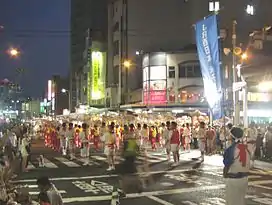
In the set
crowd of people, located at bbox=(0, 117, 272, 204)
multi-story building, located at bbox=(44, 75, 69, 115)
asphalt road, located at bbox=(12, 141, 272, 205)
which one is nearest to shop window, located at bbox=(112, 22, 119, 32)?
crowd of people, located at bbox=(0, 117, 272, 204)

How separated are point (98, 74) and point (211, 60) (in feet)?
158

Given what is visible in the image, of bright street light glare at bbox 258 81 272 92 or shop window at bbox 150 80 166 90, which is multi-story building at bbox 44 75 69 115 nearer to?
shop window at bbox 150 80 166 90

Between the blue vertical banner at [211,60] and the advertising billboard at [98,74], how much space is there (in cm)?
4613

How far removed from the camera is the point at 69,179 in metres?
16.5

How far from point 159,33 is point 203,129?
35524 millimetres

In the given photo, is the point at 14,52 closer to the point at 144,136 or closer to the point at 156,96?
the point at 144,136

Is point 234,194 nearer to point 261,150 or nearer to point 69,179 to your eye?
point 69,179

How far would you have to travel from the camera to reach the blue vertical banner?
1794 cm

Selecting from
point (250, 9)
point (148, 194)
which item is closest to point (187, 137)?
point (148, 194)

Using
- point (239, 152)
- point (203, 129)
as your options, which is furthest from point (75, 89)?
point (239, 152)

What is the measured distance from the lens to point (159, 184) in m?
15.2

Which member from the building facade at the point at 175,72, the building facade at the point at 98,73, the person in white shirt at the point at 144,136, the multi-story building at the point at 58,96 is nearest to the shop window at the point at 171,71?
the building facade at the point at 175,72

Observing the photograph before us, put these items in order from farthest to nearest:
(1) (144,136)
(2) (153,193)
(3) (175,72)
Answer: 1. (3) (175,72)
2. (1) (144,136)
3. (2) (153,193)

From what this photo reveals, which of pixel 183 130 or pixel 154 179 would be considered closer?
pixel 154 179
